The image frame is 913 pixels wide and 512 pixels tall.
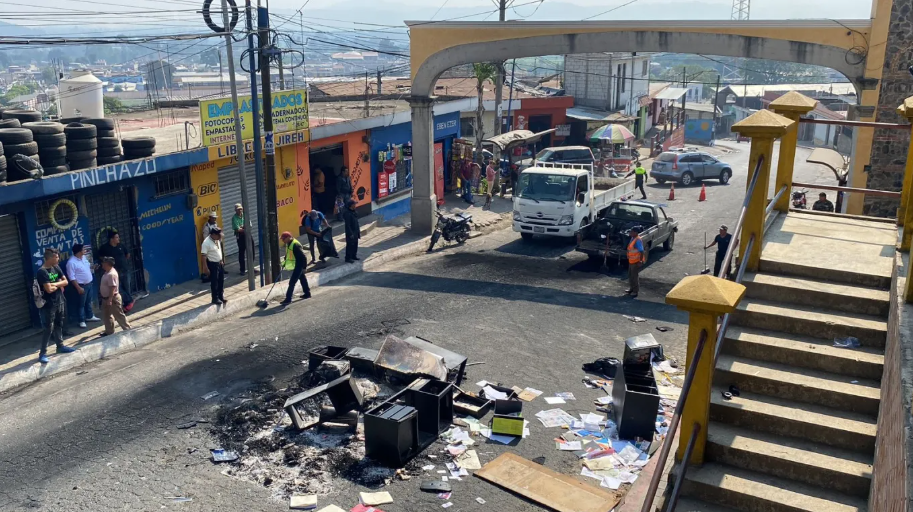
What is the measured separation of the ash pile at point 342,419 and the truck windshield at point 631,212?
10.5 metres

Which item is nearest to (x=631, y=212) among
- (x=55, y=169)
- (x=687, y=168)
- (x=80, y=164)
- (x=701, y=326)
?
(x=80, y=164)

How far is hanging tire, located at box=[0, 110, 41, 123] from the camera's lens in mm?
16867

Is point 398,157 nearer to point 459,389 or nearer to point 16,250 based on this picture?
point 16,250

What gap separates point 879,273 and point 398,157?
21797 mm

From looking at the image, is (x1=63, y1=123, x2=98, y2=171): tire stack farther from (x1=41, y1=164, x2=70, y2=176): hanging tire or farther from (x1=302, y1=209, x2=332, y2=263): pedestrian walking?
(x1=302, y1=209, x2=332, y2=263): pedestrian walking

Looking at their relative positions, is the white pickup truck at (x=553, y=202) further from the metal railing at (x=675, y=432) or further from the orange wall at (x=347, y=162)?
the metal railing at (x=675, y=432)

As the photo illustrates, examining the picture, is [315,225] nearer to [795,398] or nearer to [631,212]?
[631,212]

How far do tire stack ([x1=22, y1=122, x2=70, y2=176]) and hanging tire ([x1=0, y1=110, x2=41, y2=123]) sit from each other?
7.43ft

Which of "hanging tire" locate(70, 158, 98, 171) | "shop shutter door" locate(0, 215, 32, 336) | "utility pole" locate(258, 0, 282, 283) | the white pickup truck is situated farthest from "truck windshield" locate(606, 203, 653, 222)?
"shop shutter door" locate(0, 215, 32, 336)

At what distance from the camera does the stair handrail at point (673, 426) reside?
6.01 meters

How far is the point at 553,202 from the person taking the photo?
22438 millimetres

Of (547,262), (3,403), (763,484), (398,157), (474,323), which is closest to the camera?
(763,484)

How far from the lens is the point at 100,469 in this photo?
9508 mm

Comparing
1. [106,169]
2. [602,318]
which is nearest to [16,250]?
[106,169]
